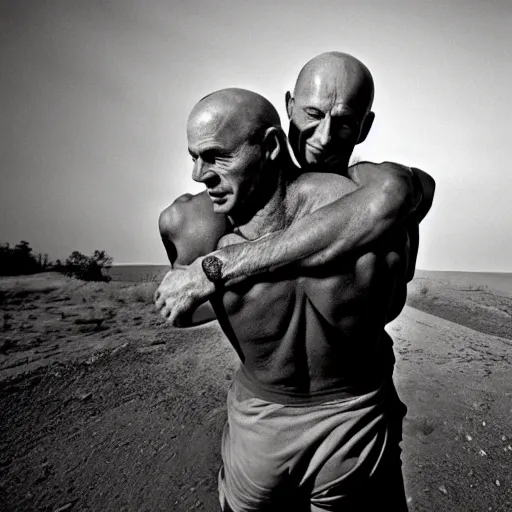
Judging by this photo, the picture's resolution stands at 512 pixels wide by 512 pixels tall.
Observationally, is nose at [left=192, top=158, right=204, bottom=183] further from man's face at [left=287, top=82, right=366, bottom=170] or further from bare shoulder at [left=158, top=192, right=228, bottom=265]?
man's face at [left=287, top=82, right=366, bottom=170]

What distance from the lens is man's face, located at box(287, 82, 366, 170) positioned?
104 centimetres

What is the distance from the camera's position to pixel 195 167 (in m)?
0.97

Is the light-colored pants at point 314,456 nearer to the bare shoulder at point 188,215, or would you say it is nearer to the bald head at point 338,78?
the bare shoulder at point 188,215

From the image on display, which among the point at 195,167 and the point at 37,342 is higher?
the point at 195,167

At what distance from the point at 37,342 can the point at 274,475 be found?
9.21 feet

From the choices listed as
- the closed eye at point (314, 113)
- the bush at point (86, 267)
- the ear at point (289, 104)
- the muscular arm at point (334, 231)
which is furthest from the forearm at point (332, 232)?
the bush at point (86, 267)

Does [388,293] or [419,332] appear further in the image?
[419,332]

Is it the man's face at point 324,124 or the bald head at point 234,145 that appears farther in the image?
the man's face at point 324,124

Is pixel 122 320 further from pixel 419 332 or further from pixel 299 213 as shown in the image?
pixel 299 213

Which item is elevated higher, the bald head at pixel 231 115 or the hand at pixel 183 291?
the bald head at pixel 231 115

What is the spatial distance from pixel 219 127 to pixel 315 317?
499 mm

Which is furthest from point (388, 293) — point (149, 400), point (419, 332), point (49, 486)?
point (419, 332)

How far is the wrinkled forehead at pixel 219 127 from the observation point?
36.0 inches

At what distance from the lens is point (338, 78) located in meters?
1.04
